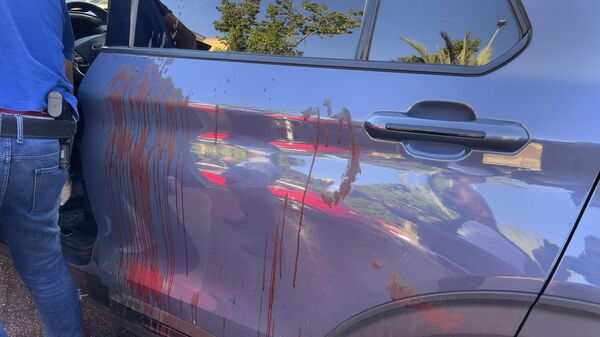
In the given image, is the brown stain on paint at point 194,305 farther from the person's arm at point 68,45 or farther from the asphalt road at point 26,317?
the person's arm at point 68,45

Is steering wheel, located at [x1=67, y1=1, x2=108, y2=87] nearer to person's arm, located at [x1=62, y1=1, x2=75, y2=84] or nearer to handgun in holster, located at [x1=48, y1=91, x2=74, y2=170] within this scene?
person's arm, located at [x1=62, y1=1, x2=75, y2=84]

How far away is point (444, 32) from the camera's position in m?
1.19

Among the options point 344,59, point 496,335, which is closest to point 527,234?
point 496,335

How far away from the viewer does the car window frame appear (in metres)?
1.08

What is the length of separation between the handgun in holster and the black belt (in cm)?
2

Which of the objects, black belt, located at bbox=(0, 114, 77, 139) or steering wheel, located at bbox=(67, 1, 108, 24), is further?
steering wheel, located at bbox=(67, 1, 108, 24)

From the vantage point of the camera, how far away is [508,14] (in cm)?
111

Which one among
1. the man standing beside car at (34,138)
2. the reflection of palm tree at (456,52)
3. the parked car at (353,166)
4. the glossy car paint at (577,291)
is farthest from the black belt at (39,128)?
the glossy car paint at (577,291)

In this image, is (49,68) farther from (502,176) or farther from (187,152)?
(502,176)

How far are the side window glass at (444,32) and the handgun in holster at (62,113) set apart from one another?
1032 millimetres

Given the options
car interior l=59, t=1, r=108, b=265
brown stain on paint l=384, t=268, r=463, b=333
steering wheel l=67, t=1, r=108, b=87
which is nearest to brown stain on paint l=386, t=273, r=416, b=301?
brown stain on paint l=384, t=268, r=463, b=333

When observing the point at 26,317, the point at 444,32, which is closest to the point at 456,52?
the point at 444,32

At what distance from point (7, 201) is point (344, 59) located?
121 cm

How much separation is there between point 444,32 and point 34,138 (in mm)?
1299
